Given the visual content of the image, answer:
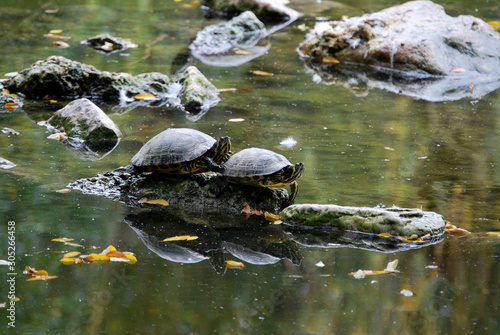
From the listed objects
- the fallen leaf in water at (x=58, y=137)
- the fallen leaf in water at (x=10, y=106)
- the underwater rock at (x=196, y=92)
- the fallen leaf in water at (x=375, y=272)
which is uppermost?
the fallen leaf in water at (x=375, y=272)

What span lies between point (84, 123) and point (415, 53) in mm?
Result: 6230

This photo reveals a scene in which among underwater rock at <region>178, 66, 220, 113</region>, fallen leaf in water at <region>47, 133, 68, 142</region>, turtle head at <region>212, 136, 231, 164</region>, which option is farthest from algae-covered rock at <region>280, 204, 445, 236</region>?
underwater rock at <region>178, 66, 220, 113</region>

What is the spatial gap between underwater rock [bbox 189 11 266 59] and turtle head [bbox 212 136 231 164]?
620 centimetres

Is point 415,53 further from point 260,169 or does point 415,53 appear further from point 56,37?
point 56,37

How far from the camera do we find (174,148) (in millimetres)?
5059

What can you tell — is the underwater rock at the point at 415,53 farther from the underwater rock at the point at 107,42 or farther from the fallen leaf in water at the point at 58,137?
the fallen leaf in water at the point at 58,137

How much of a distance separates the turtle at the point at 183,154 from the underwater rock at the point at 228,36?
611 cm

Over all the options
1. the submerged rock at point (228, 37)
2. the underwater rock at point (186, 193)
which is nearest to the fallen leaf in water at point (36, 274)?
the underwater rock at point (186, 193)

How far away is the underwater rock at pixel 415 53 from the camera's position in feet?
32.7

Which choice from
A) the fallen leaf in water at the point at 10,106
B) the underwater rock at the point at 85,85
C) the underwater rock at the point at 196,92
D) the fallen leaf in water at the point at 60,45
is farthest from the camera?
the fallen leaf in water at the point at 60,45

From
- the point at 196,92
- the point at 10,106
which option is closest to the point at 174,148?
the point at 196,92

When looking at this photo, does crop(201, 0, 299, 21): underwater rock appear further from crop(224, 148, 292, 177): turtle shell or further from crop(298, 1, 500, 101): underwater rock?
crop(224, 148, 292, 177): turtle shell

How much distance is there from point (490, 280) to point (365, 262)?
0.85 meters

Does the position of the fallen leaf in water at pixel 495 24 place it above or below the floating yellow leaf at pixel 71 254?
below
